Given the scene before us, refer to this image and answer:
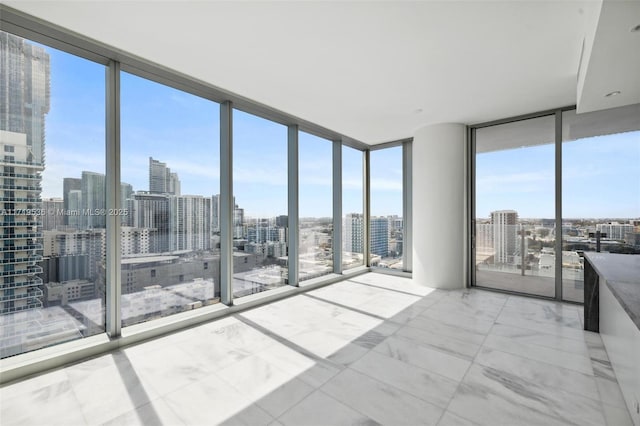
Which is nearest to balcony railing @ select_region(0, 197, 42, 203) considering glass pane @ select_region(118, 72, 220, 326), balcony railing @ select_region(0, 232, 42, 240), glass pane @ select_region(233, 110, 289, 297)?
balcony railing @ select_region(0, 232, 42, 240)

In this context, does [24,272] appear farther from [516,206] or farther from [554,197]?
[554,197]

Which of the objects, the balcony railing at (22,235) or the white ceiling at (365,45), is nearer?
the white ceiling at (365,45)

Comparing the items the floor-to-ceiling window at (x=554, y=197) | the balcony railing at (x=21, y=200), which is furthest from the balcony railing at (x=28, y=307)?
the floor-to-ceiling window at (x=554, y=197)

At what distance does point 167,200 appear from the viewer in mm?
3285

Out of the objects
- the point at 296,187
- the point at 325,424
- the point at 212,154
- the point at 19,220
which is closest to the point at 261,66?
the point at 212,154

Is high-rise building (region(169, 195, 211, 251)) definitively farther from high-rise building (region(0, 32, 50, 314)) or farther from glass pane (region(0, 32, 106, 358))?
high-rise building (region(0, 32, 50, 314))

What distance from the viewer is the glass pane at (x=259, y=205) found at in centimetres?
392

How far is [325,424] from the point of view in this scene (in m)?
1.75

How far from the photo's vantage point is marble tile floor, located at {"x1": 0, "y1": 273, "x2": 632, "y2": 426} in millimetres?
1825

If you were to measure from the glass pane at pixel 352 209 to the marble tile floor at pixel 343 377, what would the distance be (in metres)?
2.65

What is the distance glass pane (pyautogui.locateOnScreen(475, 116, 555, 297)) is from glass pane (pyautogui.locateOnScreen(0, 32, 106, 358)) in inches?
219

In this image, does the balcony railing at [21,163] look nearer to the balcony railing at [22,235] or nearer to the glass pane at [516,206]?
the balcony railing at [22,235]

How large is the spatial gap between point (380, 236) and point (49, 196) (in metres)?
5.45

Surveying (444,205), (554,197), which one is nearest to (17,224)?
(444,205)
